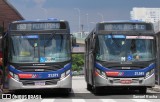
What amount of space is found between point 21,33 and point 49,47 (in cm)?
132

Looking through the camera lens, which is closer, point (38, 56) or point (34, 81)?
point (34, 81)

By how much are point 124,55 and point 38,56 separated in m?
3.92

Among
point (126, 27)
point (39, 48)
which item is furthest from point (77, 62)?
point (39, 48)

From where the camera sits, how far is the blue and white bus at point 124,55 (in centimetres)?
2212

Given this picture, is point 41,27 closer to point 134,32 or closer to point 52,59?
point 52,59

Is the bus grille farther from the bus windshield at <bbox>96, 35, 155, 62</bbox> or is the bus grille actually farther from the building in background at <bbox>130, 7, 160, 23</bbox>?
the building in background at <bbox>130, 7, 160, 23</bbox>

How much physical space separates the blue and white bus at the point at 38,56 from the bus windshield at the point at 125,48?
1872 millimetres

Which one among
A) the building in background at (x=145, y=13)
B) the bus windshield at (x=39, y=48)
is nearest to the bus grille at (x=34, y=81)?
the bus windshield at (x=39, y=48)

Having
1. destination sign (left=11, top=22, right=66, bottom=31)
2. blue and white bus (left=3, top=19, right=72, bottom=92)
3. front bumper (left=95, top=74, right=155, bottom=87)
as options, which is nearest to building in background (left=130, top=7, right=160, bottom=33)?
front bumper (left=95, top=74, right=155, bottom=87)

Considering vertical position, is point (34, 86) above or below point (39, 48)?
below

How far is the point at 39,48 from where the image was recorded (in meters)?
21.2

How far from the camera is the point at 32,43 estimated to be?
21.2m

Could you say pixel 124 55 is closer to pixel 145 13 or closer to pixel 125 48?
pixel 125 48

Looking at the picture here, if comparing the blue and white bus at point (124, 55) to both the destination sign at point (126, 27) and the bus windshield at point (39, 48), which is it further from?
the bus windshield at point (39, 48)
